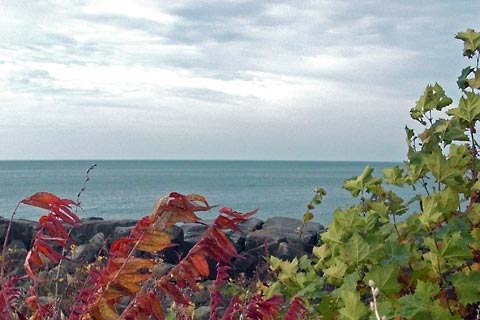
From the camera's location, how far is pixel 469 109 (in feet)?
14.9

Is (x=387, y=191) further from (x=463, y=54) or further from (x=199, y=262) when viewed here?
(x=199, y=262)

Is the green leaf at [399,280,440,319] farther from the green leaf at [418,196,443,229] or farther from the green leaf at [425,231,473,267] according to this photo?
the green leaf at [418,196,443,229]

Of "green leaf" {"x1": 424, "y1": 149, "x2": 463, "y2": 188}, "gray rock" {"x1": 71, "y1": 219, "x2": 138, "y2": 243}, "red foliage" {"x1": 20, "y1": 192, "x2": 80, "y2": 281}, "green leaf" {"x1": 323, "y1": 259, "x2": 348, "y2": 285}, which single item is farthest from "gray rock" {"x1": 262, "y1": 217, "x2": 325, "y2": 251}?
"red foliage" {"x1": 20, "y1": 192, "x2": 80, "y2": 281}

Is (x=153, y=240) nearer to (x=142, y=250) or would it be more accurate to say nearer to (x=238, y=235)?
(x=142, y=250)

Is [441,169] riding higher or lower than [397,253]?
higher

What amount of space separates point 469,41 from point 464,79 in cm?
26

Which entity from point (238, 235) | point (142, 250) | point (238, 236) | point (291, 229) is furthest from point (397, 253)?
point (291, 229)

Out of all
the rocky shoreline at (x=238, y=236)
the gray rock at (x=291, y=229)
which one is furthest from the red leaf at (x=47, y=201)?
the gray rock at (x=291, y=229)

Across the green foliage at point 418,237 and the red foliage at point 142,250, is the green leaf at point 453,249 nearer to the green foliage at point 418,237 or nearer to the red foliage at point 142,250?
the green foliage at point 418,237

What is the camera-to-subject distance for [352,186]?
14.1ft

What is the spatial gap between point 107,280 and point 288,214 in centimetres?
7235

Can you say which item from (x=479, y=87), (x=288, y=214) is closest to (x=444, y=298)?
(x=479, y=87)

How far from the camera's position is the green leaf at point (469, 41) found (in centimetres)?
480

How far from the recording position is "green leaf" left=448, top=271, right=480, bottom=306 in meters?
3.94
